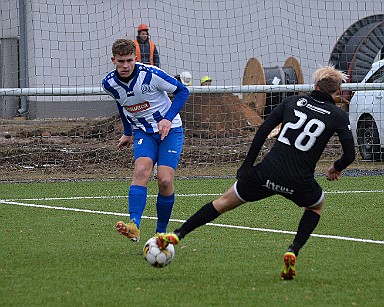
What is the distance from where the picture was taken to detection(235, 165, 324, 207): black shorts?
22.2 feet

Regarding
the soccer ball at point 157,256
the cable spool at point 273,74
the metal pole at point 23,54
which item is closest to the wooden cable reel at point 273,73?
the cable spool at point 273,74

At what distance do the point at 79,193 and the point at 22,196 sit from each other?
2.49 ft

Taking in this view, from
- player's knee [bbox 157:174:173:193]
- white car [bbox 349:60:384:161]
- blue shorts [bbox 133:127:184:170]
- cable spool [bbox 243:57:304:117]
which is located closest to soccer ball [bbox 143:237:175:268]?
player's knee [bbox 157:174:173:193]

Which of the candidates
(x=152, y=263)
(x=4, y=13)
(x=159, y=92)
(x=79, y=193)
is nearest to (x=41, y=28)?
(x=4, y=13)

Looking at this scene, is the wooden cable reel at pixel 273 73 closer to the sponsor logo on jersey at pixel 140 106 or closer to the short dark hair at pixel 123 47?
the sponsor logo on jersey at pixel 140 106

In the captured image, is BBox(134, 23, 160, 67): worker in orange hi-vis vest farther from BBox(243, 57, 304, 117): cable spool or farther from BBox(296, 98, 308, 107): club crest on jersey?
BBox(296, 98, 308, 107): club crest on jersey

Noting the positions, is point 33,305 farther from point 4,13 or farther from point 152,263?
point 4,13

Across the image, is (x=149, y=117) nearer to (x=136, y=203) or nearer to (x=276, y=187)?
(x=136, y=203)

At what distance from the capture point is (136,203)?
795cm

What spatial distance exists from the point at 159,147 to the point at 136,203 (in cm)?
63

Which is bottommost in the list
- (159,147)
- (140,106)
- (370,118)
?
(370,118)

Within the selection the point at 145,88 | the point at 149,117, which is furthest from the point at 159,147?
the point at 145,88

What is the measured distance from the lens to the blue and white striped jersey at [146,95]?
27.2 ft

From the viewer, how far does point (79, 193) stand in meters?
12.7
